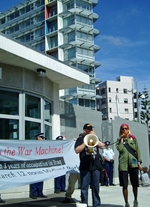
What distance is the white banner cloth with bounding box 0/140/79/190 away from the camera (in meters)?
6.77

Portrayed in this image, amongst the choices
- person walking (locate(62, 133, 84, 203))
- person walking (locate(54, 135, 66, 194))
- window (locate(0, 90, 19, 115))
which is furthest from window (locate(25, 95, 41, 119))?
person walking (locate(62, 133, 84, 203))

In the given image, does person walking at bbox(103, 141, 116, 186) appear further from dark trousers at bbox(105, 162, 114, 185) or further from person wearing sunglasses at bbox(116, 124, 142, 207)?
person wearing sunglasses at bbox(116, 124, 142, 207)

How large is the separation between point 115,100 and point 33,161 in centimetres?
8554

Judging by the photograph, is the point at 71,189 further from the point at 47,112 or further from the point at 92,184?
the point at 47,112

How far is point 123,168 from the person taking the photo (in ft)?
21.6

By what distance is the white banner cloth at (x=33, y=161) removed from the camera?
677 cm

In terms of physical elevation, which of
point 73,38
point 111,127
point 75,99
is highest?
point 73,38

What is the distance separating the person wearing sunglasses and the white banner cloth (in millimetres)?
1849

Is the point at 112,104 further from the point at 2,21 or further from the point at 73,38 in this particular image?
the point at 2,21

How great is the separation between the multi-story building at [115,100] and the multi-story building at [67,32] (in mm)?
24826

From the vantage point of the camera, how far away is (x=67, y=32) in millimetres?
66750

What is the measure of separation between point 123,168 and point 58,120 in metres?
6.21

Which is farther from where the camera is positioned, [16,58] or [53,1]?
[53,1]

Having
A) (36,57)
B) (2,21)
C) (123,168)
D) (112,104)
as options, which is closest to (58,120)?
(36,57)
